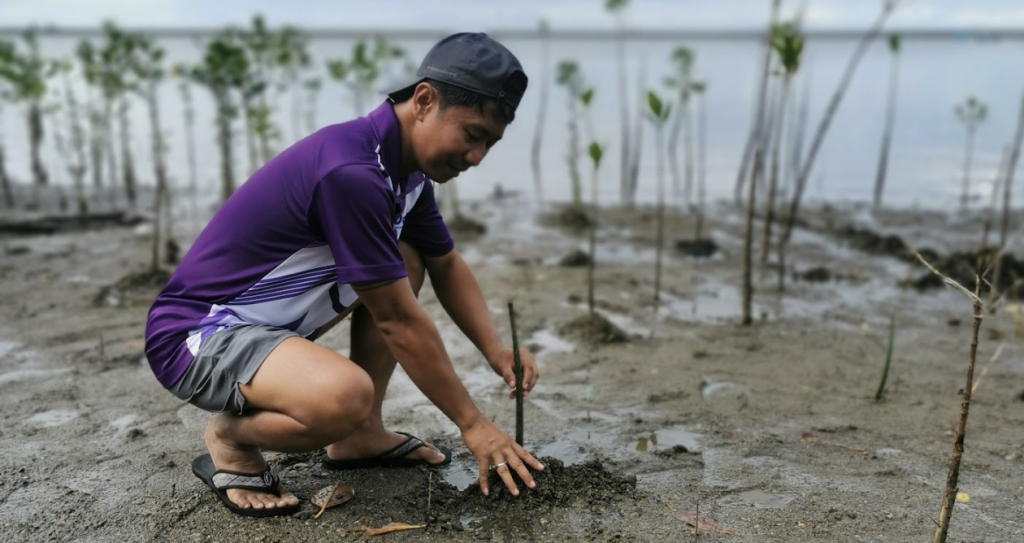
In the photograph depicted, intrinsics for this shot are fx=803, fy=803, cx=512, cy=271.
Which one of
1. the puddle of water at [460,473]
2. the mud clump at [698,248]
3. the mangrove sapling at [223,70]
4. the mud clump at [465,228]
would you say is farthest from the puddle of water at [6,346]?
the mud clump at [698,248]

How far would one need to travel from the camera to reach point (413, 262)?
129 inches

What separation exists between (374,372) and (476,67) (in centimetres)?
138

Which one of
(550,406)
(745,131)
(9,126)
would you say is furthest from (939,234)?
(9,126)

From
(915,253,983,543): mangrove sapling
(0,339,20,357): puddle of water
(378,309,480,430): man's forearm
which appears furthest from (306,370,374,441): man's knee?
(0,339,20,357): puddle of water

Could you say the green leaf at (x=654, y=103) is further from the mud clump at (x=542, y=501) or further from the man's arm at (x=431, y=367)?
the man's arm at (x=431, y=367)

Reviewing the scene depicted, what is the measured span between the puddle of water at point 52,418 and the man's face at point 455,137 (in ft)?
7.35

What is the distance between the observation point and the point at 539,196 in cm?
1354

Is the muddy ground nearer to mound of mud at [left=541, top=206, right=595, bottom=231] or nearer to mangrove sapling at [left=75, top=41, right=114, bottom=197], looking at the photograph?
mound of mud at [left=541, top=206, right=595, bottom=231]

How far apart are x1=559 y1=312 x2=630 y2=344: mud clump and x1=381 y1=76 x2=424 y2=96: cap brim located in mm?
2625

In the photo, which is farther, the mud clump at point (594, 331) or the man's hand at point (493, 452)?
the mud clump at point (594, 331)

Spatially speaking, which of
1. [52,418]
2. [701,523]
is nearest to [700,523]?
[701,523]

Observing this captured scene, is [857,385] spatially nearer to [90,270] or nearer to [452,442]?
→ [452,442]

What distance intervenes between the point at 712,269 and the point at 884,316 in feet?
5.82

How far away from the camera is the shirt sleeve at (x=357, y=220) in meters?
2.49
